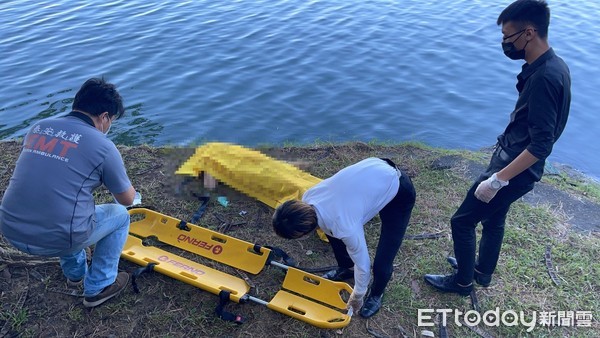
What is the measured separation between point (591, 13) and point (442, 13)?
413cm

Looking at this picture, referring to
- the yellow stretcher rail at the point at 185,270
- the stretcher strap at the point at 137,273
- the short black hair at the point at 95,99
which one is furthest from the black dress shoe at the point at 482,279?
the short black hair at the point at 95,99

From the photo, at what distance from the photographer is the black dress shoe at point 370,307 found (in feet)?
11.8

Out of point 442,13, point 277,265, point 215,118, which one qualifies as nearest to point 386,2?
point 442,13

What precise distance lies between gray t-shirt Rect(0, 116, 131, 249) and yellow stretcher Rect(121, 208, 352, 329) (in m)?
1.05

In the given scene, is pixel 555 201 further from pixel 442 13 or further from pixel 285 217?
pixel 442 13

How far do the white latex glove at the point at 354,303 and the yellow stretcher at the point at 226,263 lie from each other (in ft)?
0.25

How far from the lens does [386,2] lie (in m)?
14.4

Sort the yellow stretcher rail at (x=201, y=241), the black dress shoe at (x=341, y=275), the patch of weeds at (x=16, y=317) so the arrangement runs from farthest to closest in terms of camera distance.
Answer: the yellow stretcher rail at (x=201, y=241)
the black dress shoe at (x=341, y=275)
the patch of weeds at (x=16, y=317)

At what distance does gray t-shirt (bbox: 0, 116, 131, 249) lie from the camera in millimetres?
2924

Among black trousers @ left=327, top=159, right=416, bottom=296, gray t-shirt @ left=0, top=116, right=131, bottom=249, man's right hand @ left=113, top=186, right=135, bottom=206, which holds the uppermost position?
gray t-shirt @ left=0, top=116, right=131, bottom=249

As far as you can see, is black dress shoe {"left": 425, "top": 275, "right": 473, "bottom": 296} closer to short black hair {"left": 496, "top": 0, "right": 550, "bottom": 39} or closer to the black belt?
the black belt

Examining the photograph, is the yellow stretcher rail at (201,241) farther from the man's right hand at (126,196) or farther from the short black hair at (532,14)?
the short black hair at (532,14)

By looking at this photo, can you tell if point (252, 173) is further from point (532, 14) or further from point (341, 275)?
point (532, 14)

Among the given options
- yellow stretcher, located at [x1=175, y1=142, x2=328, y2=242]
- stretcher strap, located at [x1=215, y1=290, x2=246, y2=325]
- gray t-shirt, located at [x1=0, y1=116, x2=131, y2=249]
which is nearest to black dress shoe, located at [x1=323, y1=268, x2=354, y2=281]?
stretcher strap, located at [x1=215, y1=290, x2=246, y2=325]
